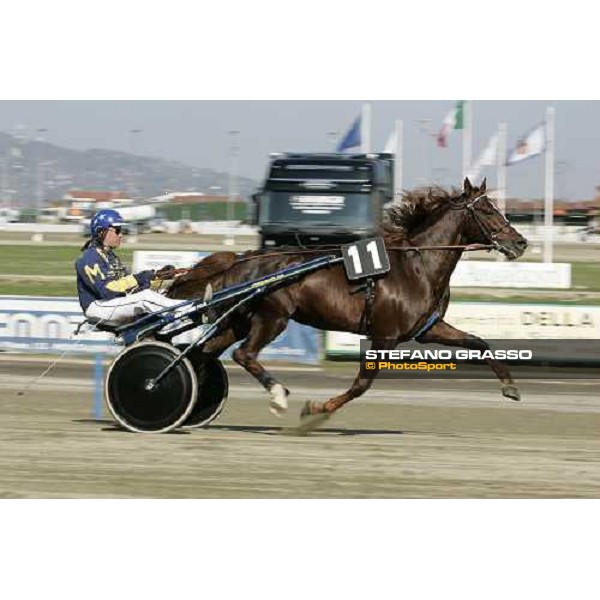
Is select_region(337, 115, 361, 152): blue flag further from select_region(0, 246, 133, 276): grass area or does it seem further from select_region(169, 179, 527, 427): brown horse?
select_region(169, 179, 527, 427): brown horse

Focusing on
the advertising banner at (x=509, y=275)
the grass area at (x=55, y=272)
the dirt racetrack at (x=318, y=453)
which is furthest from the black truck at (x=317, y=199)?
the advertising banner at (x=509, y=275)

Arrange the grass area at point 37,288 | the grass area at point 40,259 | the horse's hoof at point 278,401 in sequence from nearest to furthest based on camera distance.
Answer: the horse's hoof at point 278,401
the grass area at point 37,288
the grass area at point 40,259

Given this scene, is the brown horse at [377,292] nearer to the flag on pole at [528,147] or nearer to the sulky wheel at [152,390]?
the sulky wheel at [152,390]

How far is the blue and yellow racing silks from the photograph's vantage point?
9.62m

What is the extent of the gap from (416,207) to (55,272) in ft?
93.4

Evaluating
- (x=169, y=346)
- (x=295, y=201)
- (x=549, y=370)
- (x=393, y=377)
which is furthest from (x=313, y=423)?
(x=295, y=201)

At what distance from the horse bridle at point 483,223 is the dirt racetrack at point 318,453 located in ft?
5.87

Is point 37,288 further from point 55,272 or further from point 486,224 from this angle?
point 486,224

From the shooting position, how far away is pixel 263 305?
1027 centimetres

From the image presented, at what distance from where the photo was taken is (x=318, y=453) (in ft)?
30.5

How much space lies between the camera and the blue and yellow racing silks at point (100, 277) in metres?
9.62

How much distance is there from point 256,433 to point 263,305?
116cm

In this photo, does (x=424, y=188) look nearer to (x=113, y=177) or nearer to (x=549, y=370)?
(x=549, y=370)

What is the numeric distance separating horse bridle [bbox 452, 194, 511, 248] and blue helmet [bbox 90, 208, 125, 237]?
10.0ft
